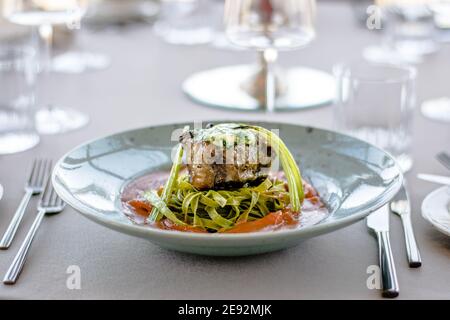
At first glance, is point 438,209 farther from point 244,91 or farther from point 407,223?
point 244,91

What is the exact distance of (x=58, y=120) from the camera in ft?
5.22

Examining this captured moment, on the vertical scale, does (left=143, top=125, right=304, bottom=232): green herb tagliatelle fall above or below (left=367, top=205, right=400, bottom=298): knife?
above

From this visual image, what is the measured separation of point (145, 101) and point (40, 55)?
0.54 m

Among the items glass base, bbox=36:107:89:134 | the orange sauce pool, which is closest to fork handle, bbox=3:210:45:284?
the orange sauce pool

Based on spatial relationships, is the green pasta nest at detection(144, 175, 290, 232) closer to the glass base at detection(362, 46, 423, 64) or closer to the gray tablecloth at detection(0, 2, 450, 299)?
the gray tablecloth at detection(0, 2, 450, 299)

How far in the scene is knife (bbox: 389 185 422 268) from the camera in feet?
3.28

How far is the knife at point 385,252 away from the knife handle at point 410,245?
0.02 m

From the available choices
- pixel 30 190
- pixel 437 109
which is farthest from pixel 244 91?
pixel 30 190

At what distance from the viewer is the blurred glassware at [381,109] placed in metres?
1.38

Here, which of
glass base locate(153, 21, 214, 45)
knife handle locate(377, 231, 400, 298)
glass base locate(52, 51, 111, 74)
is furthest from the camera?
glass base locate(153, 21, 214, 45)

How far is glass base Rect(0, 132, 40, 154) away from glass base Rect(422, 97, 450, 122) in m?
0.77

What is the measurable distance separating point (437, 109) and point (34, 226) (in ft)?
3.03

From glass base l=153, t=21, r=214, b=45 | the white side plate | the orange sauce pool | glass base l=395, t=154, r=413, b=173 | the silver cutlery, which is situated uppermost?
the orange sauce pool

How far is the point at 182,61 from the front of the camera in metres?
2.07
